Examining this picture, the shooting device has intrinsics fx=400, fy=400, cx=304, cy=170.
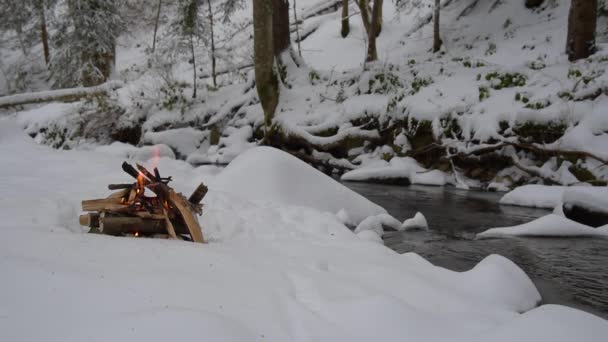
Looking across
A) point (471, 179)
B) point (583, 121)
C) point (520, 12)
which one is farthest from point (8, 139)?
point (520, 12)

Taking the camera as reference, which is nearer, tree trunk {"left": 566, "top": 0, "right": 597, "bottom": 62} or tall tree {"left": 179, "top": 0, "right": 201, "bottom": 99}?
tree trunk {"left": 566, "top": 0, "right": 597, "bottom": 62}

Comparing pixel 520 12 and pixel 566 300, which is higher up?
pixel 520 12

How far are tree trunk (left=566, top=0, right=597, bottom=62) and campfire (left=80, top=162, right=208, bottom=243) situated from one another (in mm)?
9809

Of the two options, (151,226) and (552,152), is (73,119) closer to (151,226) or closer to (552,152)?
(151,226)

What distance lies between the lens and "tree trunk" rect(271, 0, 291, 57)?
42.5 feet

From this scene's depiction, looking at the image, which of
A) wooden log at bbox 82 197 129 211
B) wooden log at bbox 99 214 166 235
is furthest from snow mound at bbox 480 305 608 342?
wooden log at bbox 82 197 129 211

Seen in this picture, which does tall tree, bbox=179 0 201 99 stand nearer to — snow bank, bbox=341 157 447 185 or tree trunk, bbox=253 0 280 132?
tree trunk, bbox=253 0 280 132

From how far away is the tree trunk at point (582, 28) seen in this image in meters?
8.95

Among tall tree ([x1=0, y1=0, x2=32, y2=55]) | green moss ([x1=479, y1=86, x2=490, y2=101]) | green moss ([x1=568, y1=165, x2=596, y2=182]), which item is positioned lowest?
green moss ([x1=568, y1=165, x2=596, y2=182])

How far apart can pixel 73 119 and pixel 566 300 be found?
51.4 ft

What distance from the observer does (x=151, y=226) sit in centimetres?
309

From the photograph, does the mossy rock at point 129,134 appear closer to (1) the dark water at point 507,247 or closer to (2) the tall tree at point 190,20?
(2) the tall tree at point 190,20

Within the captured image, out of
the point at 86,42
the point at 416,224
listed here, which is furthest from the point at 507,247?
the point at 86,42

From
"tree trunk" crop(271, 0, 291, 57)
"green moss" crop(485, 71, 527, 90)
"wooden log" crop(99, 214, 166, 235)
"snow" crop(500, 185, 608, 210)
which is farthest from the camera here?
"tree trunk" crop(271, 0, 291, 57)
